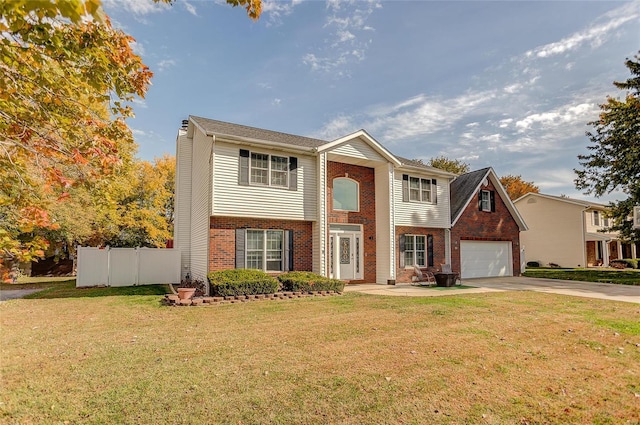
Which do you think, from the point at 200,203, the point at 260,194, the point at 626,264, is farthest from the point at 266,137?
the point at 626,264

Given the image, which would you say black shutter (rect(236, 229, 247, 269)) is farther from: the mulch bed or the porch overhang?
the porch overhang

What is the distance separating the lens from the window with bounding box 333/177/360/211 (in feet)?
51.6

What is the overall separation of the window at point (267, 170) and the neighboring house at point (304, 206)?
1.6 inches

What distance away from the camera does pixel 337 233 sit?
15617 millimetres

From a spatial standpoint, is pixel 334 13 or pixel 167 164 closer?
pixel 334 13

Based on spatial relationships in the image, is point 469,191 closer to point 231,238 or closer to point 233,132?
point 233,132

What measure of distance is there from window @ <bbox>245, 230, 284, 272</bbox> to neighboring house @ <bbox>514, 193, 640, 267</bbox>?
28.7 meters

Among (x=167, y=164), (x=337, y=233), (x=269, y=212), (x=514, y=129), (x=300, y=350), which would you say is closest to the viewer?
(x=300, y=350)

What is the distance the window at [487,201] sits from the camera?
788 inches

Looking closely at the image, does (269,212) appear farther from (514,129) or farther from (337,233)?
(514,129)

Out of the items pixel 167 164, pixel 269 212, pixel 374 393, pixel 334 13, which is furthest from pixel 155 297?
pixel 167 164

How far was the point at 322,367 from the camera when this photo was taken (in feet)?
16.1

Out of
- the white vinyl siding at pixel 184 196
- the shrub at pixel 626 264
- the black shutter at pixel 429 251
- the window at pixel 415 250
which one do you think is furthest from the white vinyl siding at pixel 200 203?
the shrub at pixel 626 264

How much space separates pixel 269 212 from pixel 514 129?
16.5 metres
